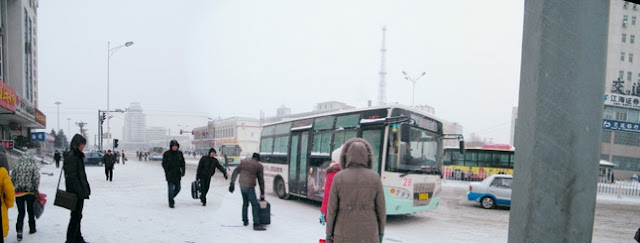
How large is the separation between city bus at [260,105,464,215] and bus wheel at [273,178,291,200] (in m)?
0.28

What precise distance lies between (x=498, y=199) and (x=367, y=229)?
1186 cm

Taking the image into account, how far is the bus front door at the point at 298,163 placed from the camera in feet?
39.5

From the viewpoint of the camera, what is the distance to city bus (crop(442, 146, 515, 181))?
2539 centimetres

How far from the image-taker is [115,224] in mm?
7043

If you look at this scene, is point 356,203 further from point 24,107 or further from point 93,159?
point 93,159

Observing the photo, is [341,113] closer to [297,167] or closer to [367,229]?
[297,167]

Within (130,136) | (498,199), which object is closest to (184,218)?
→ (498,199)

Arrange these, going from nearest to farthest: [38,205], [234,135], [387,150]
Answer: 1. [38,205]
2. [387,150]
3. [234,135]

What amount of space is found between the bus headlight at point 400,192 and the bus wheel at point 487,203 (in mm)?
6382

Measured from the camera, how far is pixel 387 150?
898cm

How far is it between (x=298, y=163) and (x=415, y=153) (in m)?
4.54

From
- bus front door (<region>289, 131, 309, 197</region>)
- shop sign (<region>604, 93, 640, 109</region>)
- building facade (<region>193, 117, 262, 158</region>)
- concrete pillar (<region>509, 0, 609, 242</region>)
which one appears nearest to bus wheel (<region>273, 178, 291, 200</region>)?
bus front door (<region>289, 131, 309, 197</region>)

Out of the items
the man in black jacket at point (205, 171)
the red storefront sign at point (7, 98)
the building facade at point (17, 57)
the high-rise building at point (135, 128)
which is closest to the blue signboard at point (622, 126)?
the man in black jacket at point (205, 171)

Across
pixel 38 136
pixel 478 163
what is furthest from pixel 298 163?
pixel 38 136
